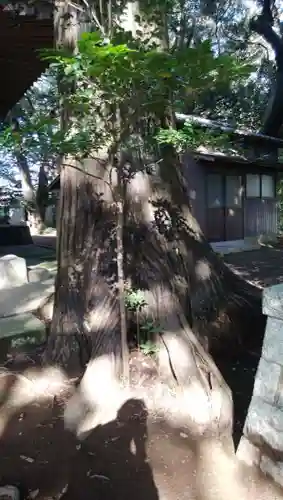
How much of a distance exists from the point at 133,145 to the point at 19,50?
148 inches

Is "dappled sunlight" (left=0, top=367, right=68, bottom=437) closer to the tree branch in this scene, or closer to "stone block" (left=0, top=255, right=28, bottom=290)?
"stone block" (left=0, top=255, right=28, bottom=290)

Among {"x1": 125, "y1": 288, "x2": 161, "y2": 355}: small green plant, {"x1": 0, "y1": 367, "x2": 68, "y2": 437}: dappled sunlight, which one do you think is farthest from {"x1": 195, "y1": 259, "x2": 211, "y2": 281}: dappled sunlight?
{"x1": 0, "y1": 367, "x2": 68, "y2": 437}: dappled sunlight

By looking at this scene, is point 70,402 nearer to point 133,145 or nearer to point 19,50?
point 133,145

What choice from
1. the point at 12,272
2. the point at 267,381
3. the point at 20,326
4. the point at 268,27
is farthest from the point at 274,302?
the point at 268,27

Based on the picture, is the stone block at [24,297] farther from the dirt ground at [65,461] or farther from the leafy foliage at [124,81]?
the leafy foliage at [124,81]

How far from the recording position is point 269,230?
13.6 metres

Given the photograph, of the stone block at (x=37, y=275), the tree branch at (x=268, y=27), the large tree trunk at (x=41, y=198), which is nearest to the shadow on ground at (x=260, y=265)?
the stone block at (x=37, y=275)

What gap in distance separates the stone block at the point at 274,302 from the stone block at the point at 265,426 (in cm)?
46

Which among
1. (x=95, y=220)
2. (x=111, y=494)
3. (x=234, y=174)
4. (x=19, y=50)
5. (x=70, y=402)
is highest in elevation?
(x=19, y=50)

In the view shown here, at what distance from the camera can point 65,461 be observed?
238 cm

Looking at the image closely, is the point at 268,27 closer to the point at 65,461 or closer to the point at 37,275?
the point at 37,275

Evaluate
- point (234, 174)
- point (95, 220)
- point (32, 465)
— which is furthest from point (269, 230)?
point (32, 465)

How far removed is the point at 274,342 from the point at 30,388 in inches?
72.6

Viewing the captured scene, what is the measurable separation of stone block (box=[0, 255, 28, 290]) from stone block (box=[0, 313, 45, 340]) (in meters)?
1.48
